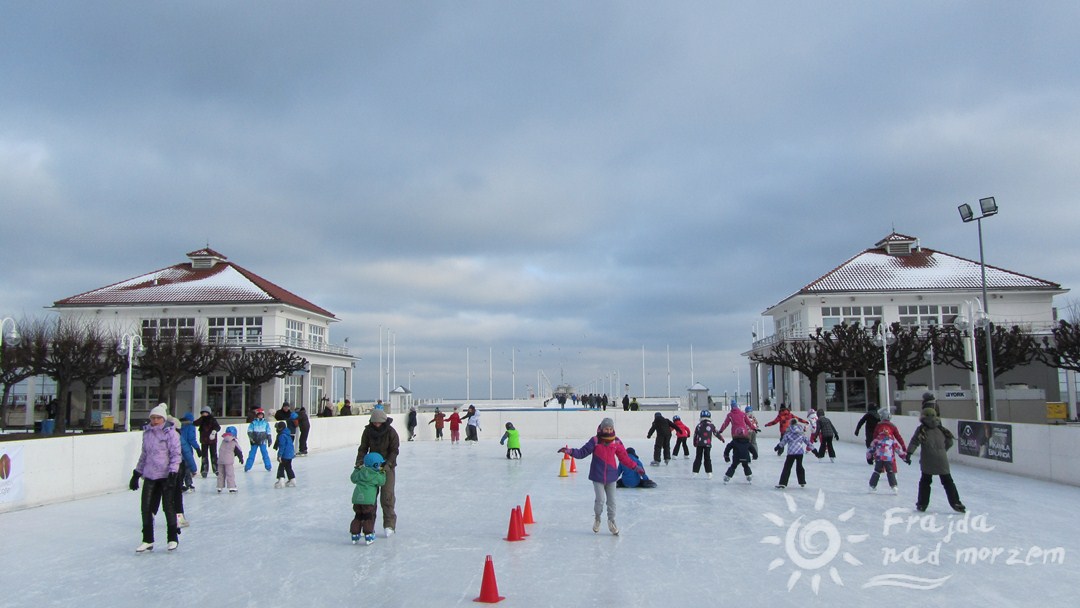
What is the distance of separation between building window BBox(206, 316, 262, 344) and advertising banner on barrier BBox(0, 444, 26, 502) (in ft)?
128

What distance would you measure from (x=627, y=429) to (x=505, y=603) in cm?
2791

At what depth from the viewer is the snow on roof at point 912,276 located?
156ft

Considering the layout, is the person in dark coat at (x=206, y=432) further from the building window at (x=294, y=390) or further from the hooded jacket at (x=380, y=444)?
the building window at (x=294, y=390)

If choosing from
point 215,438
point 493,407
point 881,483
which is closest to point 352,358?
point 493,407

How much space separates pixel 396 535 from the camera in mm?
9453

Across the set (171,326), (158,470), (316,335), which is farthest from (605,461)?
(316,335)

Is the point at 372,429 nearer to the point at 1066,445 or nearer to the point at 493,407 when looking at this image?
the point at 1066,445

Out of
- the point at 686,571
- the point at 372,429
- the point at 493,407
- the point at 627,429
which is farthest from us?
the point at 493,407

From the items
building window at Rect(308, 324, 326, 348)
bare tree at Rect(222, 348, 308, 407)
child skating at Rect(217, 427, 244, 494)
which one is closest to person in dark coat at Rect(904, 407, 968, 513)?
child skating at Rect(217, 427, 244, 494)

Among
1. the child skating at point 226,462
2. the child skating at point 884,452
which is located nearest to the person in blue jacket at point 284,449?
the child skating at point 226,462

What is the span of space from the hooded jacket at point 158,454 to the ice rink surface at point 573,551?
36.0 inches

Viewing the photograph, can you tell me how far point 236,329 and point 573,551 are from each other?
46938 mm

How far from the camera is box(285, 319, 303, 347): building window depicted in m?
50.4

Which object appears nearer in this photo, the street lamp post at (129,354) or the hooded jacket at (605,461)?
the hooded jacket at (605,461)
